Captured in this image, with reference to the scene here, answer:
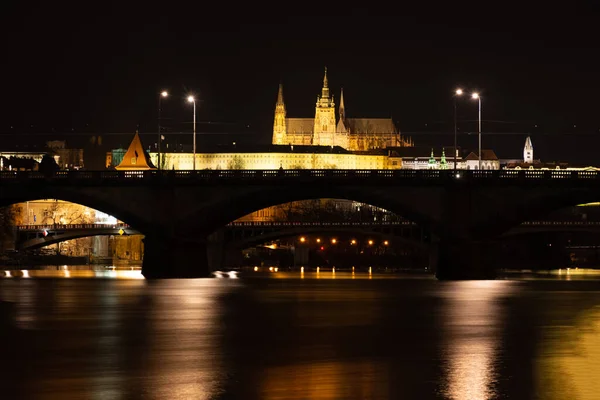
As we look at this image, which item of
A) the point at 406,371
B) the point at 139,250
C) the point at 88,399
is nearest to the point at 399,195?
the point at 406,371

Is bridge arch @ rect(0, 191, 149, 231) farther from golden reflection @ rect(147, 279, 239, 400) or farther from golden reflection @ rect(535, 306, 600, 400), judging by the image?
golden reflection @ rect(535, 306, 600, 400)

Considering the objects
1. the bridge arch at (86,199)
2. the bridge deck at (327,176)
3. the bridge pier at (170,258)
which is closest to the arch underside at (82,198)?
the bridge arch at (86,199)

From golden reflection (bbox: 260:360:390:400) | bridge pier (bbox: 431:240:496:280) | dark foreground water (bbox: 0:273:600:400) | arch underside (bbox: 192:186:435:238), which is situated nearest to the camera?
golden reflection (bbox: 260:360:390:400)

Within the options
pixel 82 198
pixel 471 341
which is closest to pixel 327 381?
pixel 471 341

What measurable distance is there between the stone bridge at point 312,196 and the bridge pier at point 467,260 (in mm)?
69

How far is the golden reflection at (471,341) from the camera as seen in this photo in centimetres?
4084

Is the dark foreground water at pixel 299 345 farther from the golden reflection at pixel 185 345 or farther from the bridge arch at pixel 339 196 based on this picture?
the bridge arch at pixel 339 196

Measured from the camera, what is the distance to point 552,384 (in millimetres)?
41344

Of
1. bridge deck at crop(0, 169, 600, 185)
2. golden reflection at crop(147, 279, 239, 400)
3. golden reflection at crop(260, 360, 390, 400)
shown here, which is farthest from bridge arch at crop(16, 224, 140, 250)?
golden reflection at crop(260, 360, 390, 400)

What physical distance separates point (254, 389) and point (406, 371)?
19.3ft

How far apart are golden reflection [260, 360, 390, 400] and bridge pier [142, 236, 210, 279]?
61790 mm

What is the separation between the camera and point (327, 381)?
41.9m

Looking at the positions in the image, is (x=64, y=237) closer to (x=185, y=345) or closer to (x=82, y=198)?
(x=82, y=198)

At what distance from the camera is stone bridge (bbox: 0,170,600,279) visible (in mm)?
103688
